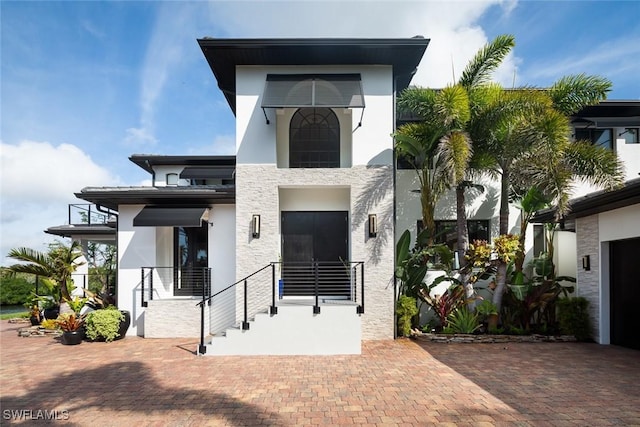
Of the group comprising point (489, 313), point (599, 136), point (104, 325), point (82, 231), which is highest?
point (599, 136)

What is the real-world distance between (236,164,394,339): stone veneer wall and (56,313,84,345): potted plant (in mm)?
5682

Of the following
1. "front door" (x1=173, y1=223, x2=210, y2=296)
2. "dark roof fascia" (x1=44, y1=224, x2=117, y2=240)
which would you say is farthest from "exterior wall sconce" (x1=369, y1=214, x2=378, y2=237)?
"dark roof fascia" (x1=44, y1=224, x2=117, y2=240)

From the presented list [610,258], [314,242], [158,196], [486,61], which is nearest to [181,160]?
[158,196]

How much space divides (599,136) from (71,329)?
2351 centimetres

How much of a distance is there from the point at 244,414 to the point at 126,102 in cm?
1618

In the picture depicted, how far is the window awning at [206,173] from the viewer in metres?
20.6

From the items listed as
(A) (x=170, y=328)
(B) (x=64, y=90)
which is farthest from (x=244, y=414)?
(B) (x=64, y=90)

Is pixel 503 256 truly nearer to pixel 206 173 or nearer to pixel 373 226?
pixel 373 226

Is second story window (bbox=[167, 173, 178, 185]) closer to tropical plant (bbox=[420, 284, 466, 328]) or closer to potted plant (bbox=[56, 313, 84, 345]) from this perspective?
potted plant (bbox=[56, 313, 84, 345])

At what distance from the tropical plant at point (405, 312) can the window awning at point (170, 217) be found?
7672 mm

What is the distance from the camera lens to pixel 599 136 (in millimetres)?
16453

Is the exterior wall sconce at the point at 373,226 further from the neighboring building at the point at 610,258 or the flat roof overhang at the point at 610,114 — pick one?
the flat roof overhang at the point at 610,114

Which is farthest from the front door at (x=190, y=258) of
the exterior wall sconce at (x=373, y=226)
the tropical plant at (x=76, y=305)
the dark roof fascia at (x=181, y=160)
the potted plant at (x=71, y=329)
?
the dark roof fascia at (x=181, y=160)

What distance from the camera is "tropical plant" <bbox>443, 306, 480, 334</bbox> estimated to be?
12000 millimetres
